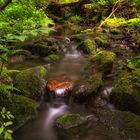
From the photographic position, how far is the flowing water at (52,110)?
19.9 feet

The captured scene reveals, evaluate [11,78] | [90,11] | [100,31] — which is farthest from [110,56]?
[90,11]

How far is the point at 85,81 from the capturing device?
310 inches

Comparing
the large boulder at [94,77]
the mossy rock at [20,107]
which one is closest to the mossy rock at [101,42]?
the large boulder at [94,77]

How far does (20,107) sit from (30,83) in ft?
3.65

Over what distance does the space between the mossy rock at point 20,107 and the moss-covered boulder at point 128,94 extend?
2001 mm

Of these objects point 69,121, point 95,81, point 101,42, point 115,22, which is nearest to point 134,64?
point 95,81

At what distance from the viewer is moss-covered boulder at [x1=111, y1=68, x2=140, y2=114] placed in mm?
6680

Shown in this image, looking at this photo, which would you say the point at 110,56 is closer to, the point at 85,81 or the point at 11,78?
the point at 85,81

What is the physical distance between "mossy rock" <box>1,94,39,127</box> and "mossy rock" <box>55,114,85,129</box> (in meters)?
0.65

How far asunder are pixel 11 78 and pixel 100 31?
28.6 ft

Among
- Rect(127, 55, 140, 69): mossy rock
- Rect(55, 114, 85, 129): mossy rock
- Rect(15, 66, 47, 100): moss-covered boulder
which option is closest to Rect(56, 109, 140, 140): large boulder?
Rect(55, 114, 85, 129): mossy rock

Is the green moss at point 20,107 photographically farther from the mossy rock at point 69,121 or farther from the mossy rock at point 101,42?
the mossy rock at point 101,42

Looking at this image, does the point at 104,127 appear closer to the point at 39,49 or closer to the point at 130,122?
the point at 130,122

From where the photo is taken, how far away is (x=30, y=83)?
24.1ft
